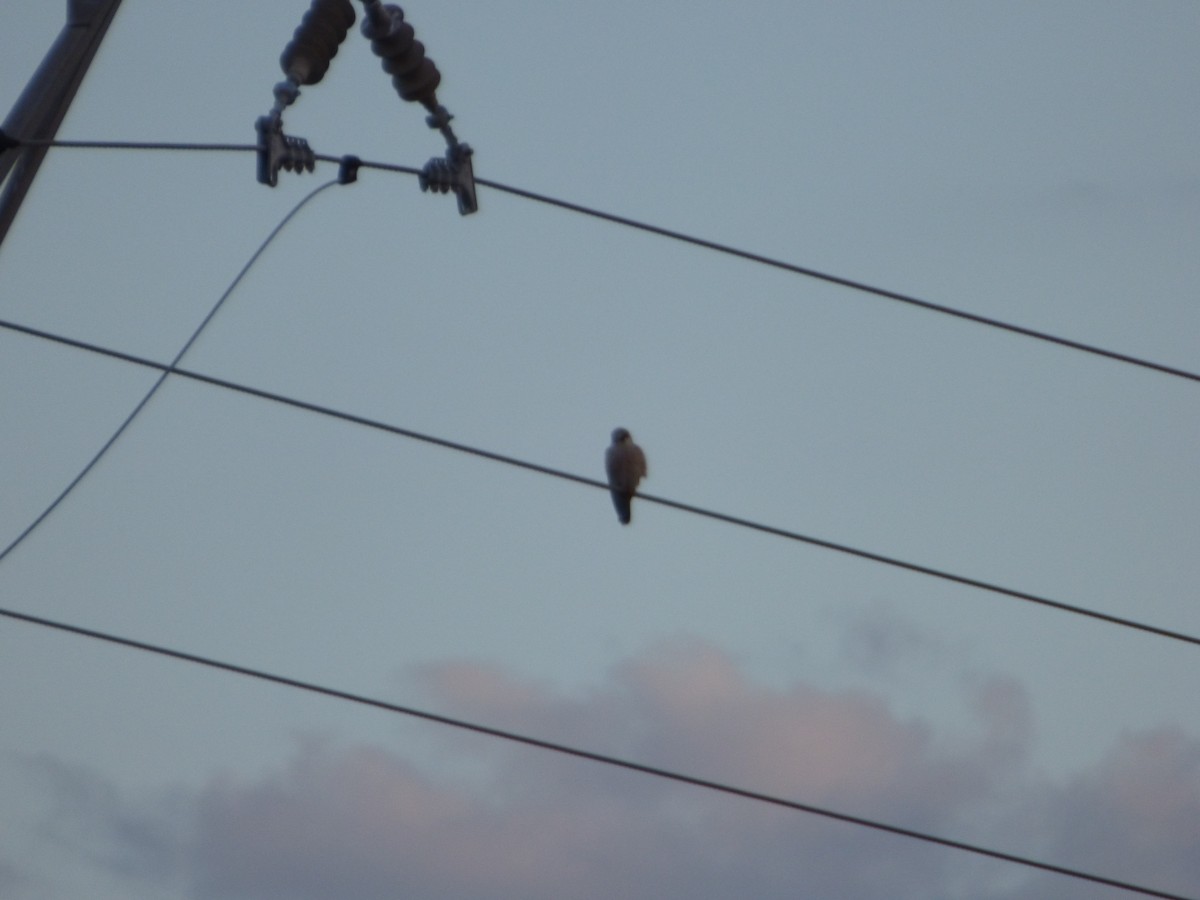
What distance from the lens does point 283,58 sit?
700 centimetres

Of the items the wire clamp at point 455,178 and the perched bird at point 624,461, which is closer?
the wire clamp at point 455,178

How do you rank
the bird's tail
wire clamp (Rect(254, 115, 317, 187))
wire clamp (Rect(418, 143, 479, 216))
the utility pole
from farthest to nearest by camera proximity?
the bird's tail, wire clamp (Rect(418, 143, 479, 216)), wire clamp (Rect(254, 115, 317, 187)), the utility pole

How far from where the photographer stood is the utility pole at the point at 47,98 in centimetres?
612

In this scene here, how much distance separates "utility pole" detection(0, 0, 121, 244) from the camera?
241 inches

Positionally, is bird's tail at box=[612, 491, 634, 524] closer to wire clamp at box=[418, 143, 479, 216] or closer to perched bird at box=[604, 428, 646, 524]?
perched bird at box=[604, 428, 646, 524]

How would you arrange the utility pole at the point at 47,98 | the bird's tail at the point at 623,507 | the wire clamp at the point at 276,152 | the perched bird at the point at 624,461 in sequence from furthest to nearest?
the perched bird at the point at 624,461 → the bird's tail at the point at 623,507 → the wire clamp at the point at 276,152 → the utility pole at the point at 47,98

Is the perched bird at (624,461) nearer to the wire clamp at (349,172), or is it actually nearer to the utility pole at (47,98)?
the wire clamp at (349,172)

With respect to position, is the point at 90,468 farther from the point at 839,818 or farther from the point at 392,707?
the point at 839,818

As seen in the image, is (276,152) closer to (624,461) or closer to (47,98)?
(47,98)

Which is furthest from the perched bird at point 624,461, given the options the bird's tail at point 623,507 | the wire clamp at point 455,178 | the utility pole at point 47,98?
the utility pole at point 47,98

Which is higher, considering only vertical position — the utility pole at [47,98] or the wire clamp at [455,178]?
the utility pole at [47,98]

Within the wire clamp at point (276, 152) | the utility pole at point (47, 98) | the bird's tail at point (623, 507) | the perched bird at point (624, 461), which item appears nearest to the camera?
the utility pole at point (47, 98)

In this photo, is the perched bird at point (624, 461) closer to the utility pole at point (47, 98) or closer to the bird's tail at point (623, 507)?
the bird's tail at point (623, 507)

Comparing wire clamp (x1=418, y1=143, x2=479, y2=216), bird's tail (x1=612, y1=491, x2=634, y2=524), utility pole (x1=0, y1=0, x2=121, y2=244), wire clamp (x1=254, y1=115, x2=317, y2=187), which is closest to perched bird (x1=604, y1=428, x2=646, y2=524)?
bird's tail (x1=612, y1=491, x2=634, y2=524)
